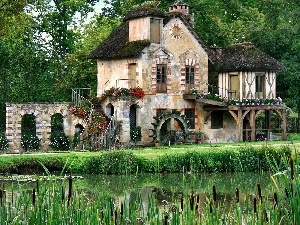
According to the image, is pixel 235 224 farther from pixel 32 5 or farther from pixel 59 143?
pixel 32 5

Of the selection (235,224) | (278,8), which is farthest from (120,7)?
(235,224)

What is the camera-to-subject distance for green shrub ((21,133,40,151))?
32781 mm

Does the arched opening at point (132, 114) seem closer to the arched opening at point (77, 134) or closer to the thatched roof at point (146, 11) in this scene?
the arched opening at point (77, 134)

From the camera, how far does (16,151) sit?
31812mm

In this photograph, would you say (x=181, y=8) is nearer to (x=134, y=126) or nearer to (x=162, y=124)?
(x=162, y=124)

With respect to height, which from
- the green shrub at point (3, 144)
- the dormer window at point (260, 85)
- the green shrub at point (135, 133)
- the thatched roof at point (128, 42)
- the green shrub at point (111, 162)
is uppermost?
the thatched roof at point (128, 42)

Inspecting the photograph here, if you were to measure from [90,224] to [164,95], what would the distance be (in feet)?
88.3

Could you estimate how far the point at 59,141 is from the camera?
33.4 meters

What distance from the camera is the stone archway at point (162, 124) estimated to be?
33.9 metres

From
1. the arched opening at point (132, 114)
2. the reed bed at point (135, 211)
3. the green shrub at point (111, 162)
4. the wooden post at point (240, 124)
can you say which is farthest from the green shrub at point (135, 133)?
the reed bed at point (135, 211)

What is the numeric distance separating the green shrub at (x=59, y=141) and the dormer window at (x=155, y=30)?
6.23 metres

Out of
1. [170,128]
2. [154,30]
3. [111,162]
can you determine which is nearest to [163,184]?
[111,162]

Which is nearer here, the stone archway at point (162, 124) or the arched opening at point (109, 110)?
the stone archway at point (162, 124)

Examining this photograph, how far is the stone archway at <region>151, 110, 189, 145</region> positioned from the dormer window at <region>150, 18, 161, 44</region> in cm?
359
